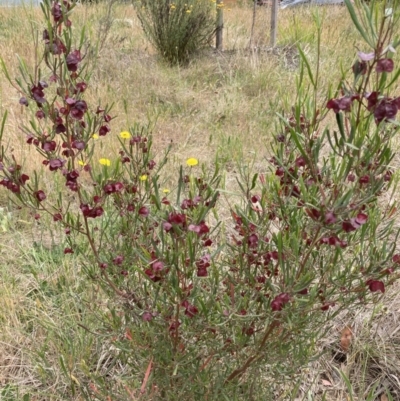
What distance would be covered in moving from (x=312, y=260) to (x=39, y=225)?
179 centimetres

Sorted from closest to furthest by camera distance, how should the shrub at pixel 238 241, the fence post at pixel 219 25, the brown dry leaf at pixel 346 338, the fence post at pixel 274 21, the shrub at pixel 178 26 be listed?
the shrub at pixel 238 241
the brown dry leaf at pixel 346 338
the shrub at pixel 178 26
the fence post at pixel 274 21
the fence post at pixel 219 25

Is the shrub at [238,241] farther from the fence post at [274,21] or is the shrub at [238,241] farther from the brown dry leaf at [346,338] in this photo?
the fence post at [274,21]

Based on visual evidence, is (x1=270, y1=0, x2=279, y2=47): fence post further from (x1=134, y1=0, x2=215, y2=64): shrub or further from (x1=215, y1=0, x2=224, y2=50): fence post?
(x1=134, y1=0, x2=215, y2=64): shrub

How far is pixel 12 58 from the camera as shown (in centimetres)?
483

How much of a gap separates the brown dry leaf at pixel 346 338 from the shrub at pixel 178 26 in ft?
13.3

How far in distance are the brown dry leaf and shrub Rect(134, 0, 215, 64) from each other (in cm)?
404

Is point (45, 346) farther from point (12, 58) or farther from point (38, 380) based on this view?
point (12, 58)

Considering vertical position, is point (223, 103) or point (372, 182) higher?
point (372, 182)

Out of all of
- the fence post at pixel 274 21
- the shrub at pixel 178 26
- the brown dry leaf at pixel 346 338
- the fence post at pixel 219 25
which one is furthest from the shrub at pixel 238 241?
the fence post at pixel 219 25

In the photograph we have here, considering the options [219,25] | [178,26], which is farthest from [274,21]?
[178,26]

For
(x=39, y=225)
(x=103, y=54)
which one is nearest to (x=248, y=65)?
(x=103, y=54)

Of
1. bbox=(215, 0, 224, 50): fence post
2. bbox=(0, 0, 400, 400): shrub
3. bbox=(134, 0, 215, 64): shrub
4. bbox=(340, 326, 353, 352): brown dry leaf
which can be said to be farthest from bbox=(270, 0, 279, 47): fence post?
bbox=(0, 0, 400, 400): shrub

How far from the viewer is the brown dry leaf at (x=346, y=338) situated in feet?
6.12

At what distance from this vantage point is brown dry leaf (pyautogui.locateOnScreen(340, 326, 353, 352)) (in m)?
1.87
